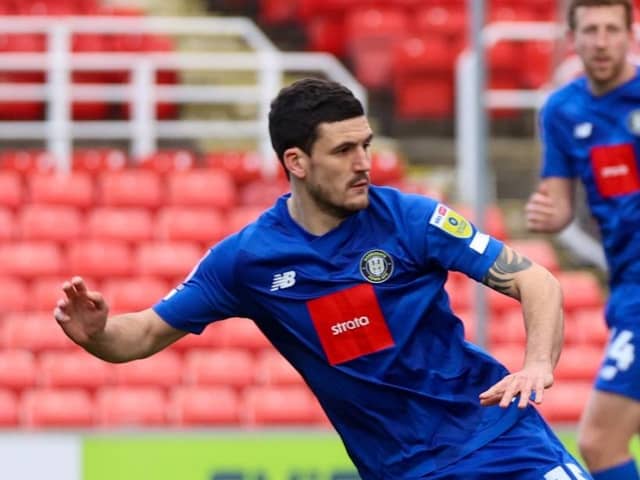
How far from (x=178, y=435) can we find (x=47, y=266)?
327 cm

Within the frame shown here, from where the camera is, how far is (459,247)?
4.73 meters

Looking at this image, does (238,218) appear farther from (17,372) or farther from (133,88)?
(17,372)

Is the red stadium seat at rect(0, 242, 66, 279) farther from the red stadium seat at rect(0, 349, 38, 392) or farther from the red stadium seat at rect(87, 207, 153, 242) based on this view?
the red stadium seat at rect(0, 349, 38, 392)

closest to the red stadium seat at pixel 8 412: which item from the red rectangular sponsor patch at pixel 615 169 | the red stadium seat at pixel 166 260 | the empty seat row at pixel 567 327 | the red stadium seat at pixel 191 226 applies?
the red stadium seat at pixel 166 260

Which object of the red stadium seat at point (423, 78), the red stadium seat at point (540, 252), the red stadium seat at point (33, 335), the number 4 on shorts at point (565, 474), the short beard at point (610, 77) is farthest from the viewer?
the red stadium seat at point (423, 78)

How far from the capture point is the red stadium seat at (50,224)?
1067 cm

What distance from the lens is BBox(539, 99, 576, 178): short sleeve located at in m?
6.41

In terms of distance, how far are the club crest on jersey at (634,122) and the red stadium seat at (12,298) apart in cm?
487

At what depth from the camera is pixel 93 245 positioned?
34.3ft

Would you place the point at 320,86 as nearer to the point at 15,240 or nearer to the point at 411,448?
the point at 411,448

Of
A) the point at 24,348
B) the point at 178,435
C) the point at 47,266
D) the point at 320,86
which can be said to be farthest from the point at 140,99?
the point at 320,86

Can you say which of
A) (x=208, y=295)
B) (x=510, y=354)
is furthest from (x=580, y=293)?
(x=208, y=295)

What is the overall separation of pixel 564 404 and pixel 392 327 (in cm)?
470

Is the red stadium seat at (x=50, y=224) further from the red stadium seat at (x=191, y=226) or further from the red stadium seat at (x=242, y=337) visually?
the red stadium seat at (x=242, y=337)
